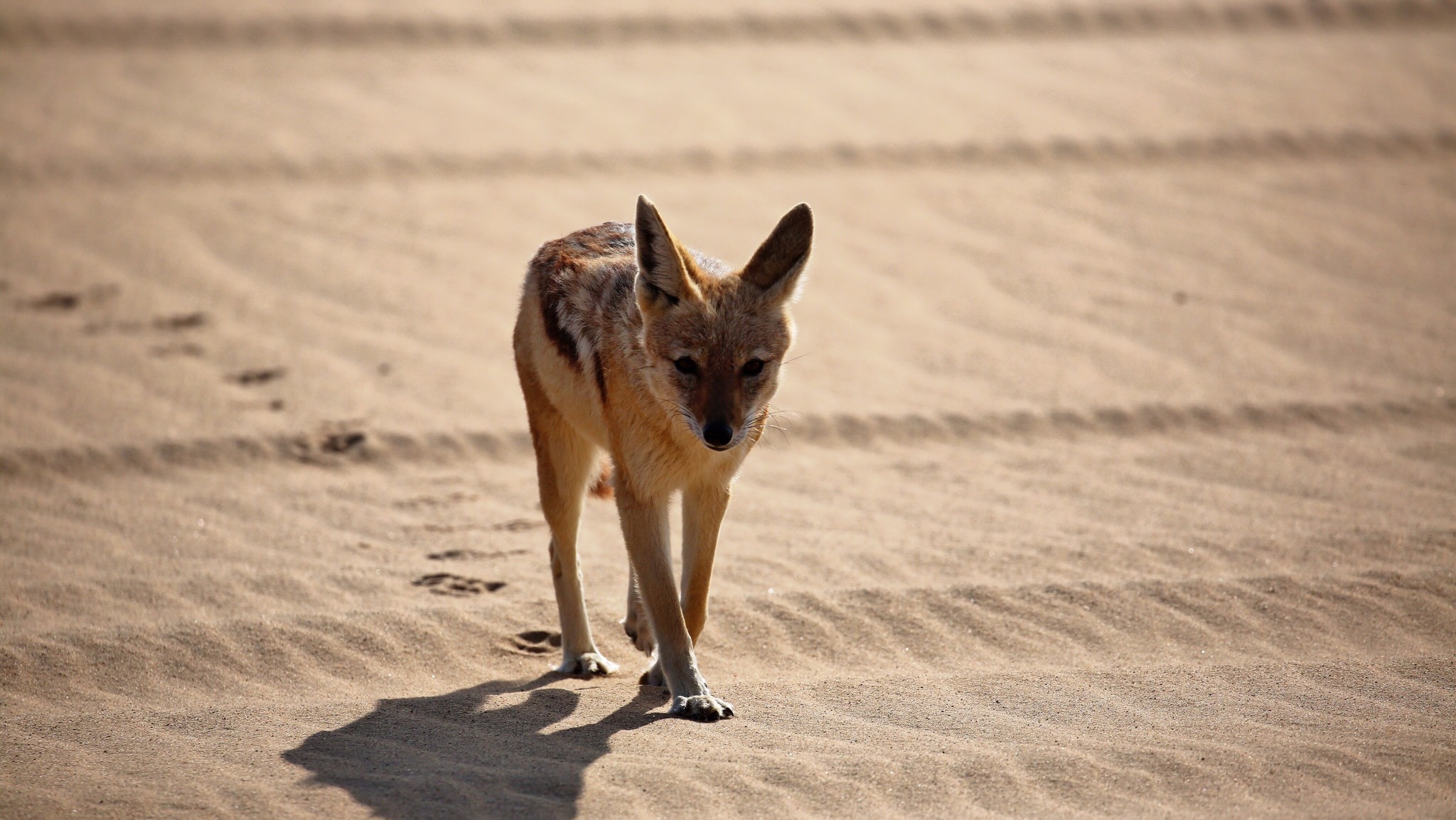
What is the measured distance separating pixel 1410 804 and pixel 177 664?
14.3 feet

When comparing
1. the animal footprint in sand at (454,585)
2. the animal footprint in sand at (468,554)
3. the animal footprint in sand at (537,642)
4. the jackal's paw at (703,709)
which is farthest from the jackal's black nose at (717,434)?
the animal footprint in sand at (468,554)

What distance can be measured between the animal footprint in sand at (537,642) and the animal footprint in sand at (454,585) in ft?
1.32

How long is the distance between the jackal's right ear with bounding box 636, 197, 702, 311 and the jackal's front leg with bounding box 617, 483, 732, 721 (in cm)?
67

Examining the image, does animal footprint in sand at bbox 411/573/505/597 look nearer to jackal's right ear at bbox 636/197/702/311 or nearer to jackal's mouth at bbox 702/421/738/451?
jackal's right ear at bbox 636/197/702/311

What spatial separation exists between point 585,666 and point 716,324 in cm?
148

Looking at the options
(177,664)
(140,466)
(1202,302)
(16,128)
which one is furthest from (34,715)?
(16,128)

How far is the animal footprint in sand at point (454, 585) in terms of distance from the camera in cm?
606

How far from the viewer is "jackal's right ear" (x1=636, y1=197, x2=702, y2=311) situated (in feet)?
16.3

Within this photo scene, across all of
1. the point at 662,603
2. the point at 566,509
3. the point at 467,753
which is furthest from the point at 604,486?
the point at 467,753

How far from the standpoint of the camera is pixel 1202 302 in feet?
31.7

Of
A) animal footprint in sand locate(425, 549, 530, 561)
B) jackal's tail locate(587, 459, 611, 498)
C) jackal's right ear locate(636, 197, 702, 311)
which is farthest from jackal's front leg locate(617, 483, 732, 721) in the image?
animal footprint in sand locate(425, 549, 530, 561)

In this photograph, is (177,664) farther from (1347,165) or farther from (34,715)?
(1347,165)

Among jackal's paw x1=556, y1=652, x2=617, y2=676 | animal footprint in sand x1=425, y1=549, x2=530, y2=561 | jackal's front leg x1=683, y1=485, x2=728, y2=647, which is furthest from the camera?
animal footprint in sand x1=425, y1=549, x2=530, y2=561

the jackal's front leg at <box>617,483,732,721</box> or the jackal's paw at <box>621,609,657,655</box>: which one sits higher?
the jackal's front leg at <box>617,483,732,721</box>
